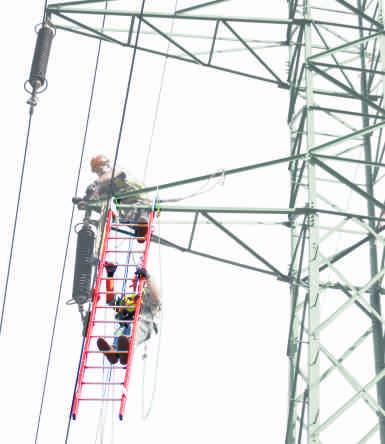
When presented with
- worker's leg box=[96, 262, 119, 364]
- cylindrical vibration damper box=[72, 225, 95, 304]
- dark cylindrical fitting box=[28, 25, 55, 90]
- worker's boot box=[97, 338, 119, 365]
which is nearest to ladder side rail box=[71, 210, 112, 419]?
worker's leg box=[96, 262, 119, 364]

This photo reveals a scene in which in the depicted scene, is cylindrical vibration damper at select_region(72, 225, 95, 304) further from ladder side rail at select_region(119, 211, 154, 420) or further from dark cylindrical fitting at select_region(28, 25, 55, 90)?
dark cylindrical fitting at select_region(28, 25, 55, 90)

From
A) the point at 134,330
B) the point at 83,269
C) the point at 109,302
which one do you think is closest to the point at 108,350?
the point at 134,330

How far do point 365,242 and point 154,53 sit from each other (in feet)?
15.1

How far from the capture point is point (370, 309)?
13398 millimetres

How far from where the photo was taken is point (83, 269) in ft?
45.3

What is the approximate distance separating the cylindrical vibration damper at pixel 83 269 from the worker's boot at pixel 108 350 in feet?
3.42

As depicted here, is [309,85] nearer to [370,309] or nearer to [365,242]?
[365,242]

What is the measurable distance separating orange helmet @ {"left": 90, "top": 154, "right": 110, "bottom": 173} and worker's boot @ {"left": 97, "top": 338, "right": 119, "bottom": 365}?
3706 millimetres

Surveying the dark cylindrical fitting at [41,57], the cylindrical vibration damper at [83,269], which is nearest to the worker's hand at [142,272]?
the cylindrical vibration damper at [83,269]

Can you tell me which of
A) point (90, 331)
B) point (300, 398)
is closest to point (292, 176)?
point (300, 398)

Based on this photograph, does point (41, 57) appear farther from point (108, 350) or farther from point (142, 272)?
point (108, 350)

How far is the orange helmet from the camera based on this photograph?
1573cm

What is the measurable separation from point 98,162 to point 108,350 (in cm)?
382

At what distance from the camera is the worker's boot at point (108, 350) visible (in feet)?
41.7
